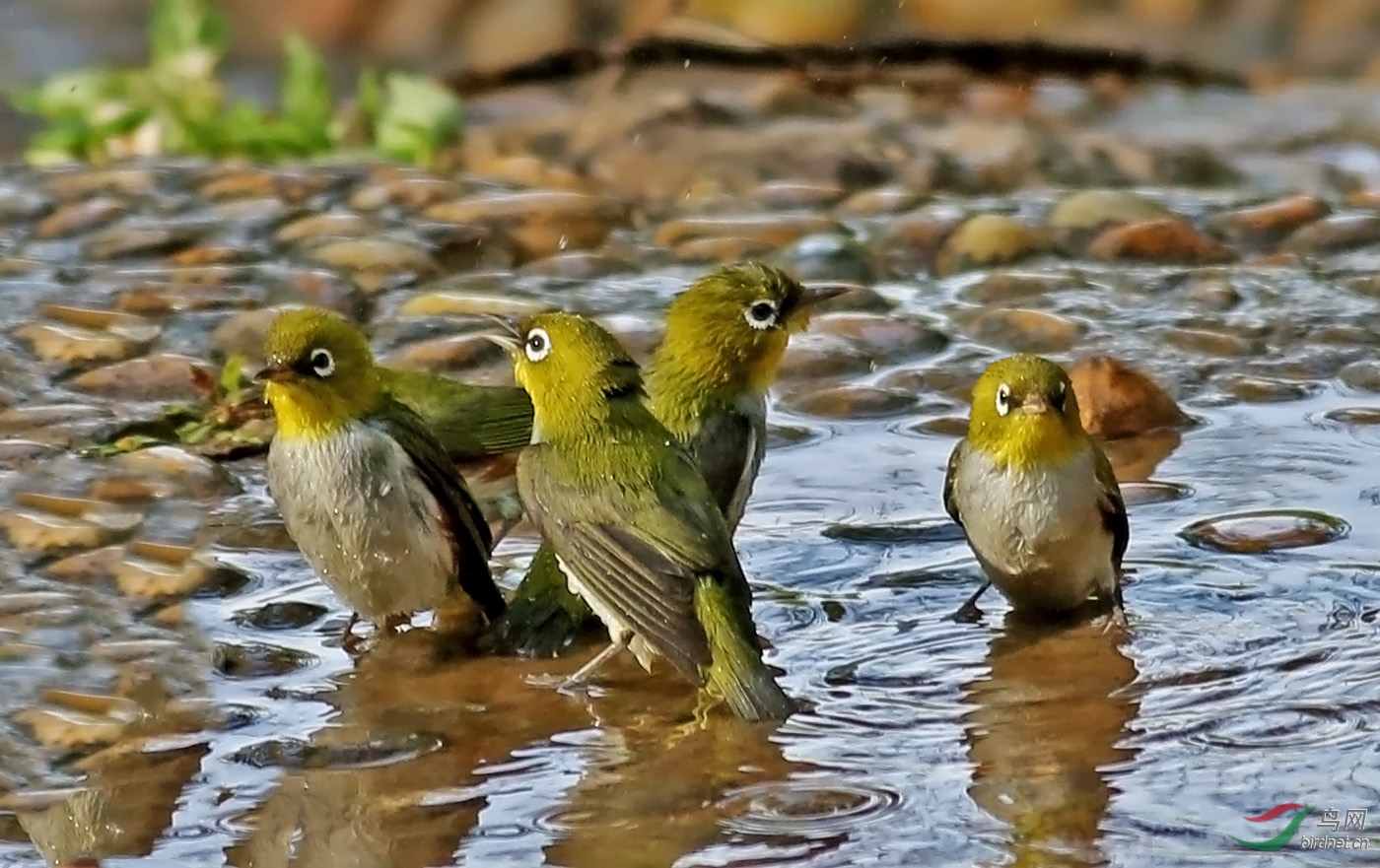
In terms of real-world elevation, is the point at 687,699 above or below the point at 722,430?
below

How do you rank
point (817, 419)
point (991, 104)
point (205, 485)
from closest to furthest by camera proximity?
point (205, 485), point (817, 419), point (991, 104)

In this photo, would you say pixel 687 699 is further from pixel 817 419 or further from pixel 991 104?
pixel 991 104

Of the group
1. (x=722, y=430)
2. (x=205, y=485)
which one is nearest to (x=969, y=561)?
(x=722, y=430)

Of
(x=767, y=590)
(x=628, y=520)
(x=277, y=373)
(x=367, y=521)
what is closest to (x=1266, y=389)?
(x=767, y=590)

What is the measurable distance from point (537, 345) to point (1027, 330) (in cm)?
279

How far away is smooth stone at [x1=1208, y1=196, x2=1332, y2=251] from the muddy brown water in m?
0.04

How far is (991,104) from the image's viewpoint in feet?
38.4

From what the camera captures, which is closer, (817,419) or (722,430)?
(722,430)

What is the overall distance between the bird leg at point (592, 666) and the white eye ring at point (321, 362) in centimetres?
99

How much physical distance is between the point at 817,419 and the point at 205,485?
73.9 inches

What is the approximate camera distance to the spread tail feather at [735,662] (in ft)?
15.1

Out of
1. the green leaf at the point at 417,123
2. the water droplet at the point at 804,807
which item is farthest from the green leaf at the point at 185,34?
the water droplet at the point at 804,807

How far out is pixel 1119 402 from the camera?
662cm

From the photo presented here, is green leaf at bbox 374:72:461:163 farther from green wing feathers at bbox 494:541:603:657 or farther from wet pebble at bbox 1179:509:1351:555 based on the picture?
wet pebble at bbox 1179:509:1351:555
